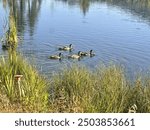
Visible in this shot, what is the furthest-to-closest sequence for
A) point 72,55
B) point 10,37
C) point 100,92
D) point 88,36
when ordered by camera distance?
point 88,36
point 10,37
point 72,55
point 100,92

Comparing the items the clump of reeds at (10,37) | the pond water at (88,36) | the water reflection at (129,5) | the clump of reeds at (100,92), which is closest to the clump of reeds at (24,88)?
the clump of reeds at (100,92)

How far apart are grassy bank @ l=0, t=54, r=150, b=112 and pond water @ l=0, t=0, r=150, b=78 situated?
13.6 feet

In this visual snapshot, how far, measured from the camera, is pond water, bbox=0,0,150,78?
2055cm

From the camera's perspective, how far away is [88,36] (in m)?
28.2

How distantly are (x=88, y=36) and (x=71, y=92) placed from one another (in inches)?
739

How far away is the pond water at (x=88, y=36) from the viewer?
2055 cm

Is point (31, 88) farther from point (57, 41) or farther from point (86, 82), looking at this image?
point (57, 41)

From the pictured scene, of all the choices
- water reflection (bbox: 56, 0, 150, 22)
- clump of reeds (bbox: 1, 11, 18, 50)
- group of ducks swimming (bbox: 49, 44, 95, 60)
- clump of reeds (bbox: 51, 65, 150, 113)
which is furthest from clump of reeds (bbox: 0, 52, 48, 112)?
water reflection (bbox: 56, 0, 150, 22)

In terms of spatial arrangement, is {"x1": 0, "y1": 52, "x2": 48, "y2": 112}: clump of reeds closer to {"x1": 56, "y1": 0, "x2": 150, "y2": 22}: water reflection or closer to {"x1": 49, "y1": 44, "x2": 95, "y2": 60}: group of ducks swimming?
{"x1": 49, "y1": 44, "x2": 95, "y2": 60}: group of ducks swimming

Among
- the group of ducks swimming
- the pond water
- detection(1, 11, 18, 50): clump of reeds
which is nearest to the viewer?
the group of ducks swimming

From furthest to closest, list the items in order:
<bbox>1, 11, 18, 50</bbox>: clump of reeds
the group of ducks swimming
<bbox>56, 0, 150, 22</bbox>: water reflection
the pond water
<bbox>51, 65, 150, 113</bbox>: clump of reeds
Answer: <bbox>56, 0, 150, 22</bbox>: water reflection
<bbox>1, 11, 18, 50</bbox>: clump of reeds
the pond water
the group of ducks swimming
<bbox>51, 65, 150, 113</bbox>: clump of reeds

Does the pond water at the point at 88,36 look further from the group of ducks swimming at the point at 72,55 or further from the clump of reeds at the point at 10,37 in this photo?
the clump of reeds at the point at 10,37

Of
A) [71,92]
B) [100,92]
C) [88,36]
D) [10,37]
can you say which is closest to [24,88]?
[71,92]

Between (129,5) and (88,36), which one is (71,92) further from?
(129,5)
